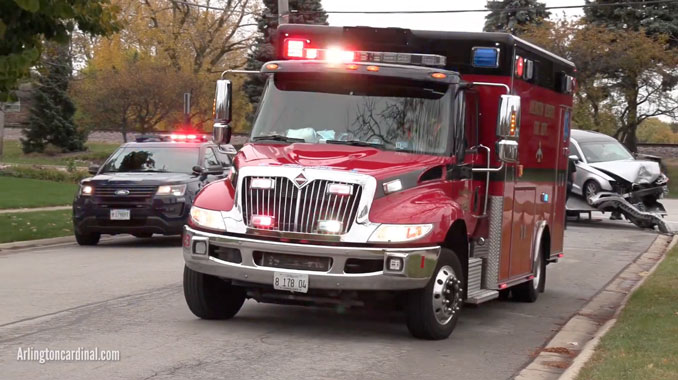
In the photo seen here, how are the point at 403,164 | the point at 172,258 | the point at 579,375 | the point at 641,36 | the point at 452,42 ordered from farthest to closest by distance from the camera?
the point at 641,36
the point at 172,258
the point at 452,42
the point at 403,164
the point at 579,375

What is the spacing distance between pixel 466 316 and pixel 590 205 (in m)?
15.9

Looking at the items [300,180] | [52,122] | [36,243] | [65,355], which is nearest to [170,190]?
[36,243]

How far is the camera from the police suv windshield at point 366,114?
9500 mm

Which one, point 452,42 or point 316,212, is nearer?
point 316,212

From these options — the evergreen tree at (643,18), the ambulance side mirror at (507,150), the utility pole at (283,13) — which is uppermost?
the evergreen tree at (643,18)

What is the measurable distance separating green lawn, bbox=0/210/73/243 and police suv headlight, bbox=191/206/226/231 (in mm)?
9136

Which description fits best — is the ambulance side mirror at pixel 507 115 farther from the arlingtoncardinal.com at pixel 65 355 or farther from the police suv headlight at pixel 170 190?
the police suv headlight at pixel 170 190

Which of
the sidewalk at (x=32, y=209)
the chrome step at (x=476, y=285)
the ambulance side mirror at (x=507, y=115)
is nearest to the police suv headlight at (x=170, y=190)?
the sidewalk at (x=32, y=209)

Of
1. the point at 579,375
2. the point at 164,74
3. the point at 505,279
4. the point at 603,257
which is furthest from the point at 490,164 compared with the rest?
the point at 164,74

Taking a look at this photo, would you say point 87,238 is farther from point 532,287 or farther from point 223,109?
point 223,109

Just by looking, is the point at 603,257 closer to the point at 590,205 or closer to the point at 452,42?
the point at 590,205

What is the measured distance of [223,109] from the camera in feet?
32.6

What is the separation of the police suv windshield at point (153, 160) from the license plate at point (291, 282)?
9.75m

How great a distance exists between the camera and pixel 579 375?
7.67 metres
